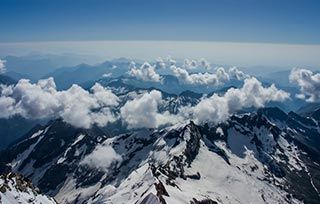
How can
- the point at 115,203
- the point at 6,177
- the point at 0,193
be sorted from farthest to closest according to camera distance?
the point at 115,203 < the point at 6,177 < the point at 0,193

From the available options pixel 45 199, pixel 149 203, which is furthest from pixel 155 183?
pixel 45 199

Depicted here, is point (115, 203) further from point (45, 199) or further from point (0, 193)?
point (0, 193)

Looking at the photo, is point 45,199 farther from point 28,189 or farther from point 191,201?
point 191,201

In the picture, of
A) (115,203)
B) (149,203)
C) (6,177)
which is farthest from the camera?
(115,203)

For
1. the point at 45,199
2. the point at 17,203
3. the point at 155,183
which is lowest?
the point at 155,183

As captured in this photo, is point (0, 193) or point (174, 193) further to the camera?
point (174, 193)

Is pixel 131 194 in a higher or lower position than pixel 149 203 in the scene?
lower

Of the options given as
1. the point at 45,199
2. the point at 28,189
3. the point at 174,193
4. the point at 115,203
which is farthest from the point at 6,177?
the point at 174,193
